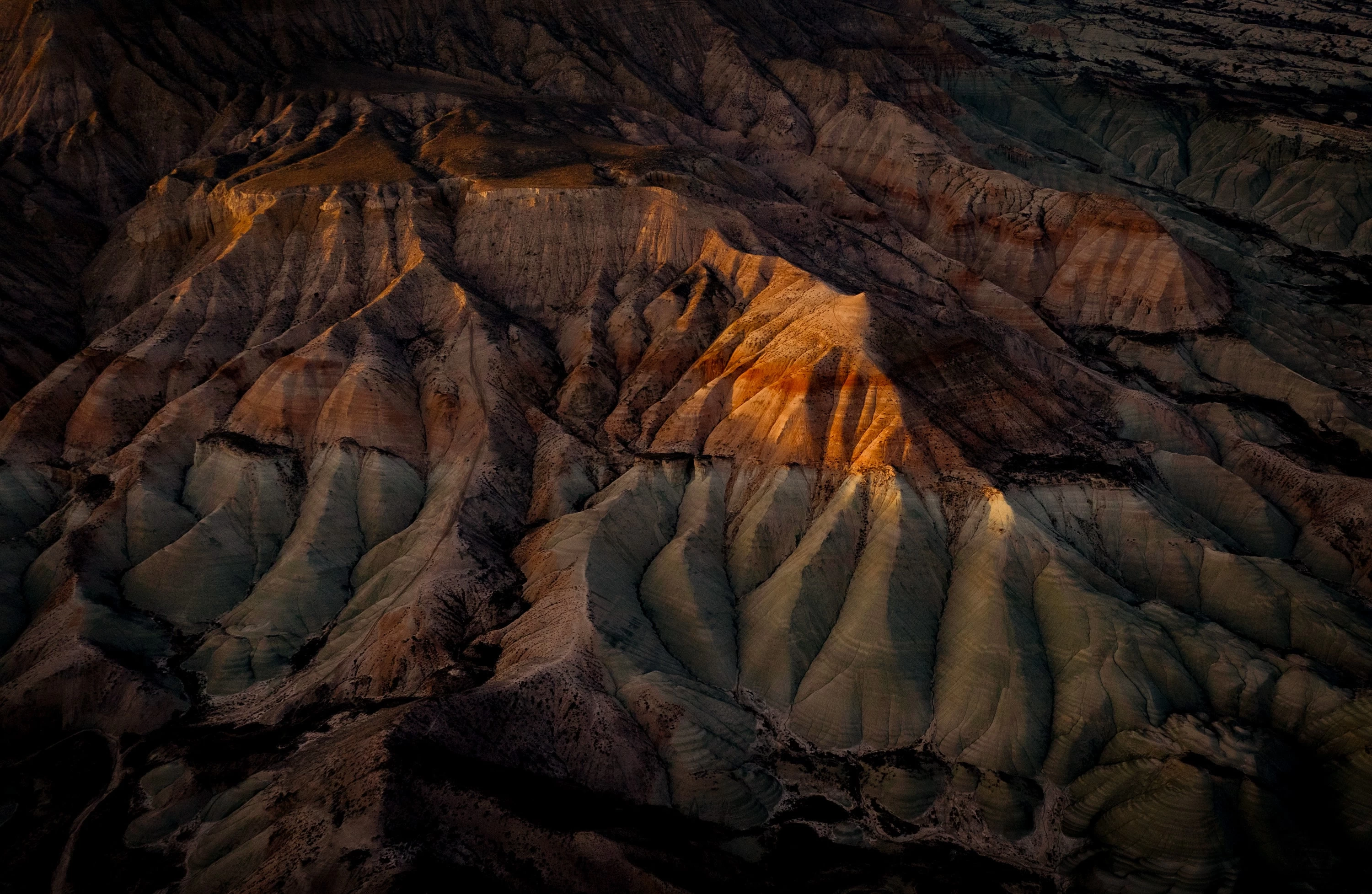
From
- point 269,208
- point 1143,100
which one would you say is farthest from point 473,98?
point 1143,100

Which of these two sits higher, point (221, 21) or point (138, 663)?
point (221, 21)

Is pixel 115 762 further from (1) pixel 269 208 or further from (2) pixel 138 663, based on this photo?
(1) pixel 269 208

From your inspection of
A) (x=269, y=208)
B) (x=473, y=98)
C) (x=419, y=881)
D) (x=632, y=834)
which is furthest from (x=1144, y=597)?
(x=473, y=98)

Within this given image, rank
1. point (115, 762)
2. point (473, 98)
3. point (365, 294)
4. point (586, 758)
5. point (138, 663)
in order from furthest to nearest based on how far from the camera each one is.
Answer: point (473, 98) < point (365, 294) < point (138, 663) < point (115, 762) < point (586, 758)

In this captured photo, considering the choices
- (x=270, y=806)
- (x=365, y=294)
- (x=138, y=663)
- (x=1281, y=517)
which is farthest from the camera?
(x=365, y=294)

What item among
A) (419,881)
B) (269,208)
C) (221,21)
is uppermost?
(221,21)

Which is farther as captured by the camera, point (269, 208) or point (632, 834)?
point (269, 208)

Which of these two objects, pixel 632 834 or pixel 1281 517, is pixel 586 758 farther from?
pixel 1281 517
